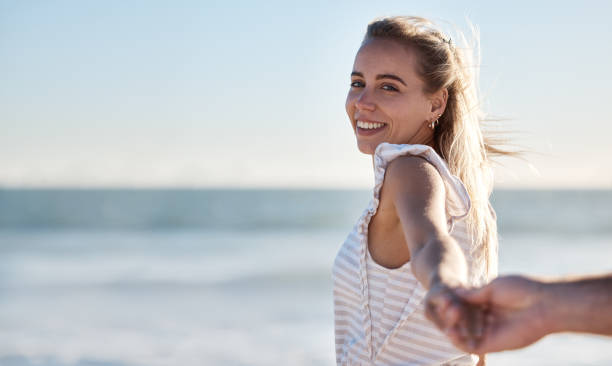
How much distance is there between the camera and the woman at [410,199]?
64.6 inches

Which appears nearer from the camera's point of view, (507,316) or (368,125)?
(507,316)

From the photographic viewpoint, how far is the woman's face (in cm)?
221

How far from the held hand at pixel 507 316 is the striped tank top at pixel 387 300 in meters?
0.69

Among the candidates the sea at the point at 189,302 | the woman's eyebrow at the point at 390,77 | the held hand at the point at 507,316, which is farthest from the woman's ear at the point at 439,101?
the sea at the point at 189,302

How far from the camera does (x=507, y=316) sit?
1112 millimetres

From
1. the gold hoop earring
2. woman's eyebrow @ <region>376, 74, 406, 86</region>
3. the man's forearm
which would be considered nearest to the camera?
the man's forearm

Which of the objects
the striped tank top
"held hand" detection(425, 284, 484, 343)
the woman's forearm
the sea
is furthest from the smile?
the sea

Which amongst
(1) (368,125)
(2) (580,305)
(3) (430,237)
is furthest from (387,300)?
(2) (580,305)

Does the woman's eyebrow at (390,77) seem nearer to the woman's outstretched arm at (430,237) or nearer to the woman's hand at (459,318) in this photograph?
the woman's outstretched arm at (430,237)

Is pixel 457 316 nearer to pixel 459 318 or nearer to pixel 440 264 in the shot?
pixel 459 318

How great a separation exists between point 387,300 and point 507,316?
819mm

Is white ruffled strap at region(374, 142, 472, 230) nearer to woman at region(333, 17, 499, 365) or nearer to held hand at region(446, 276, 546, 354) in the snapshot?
woman at region(333, 17, 499, 365)

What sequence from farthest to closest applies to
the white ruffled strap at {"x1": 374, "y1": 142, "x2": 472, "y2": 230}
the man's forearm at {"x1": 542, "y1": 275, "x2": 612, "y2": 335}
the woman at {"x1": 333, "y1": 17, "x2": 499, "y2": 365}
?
the white ruffled strap at {"x1": 374, "y1": 142, "x2": 472, "y2": 230} < the woman at {"x1": 333, "y1": 17, "x2": 499, "y2": 365} < the man's forearm at {"x1": 542, "y1": 275, "x2": 612, "y2": 335}

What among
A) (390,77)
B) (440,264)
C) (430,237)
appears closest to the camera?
(440,264)
